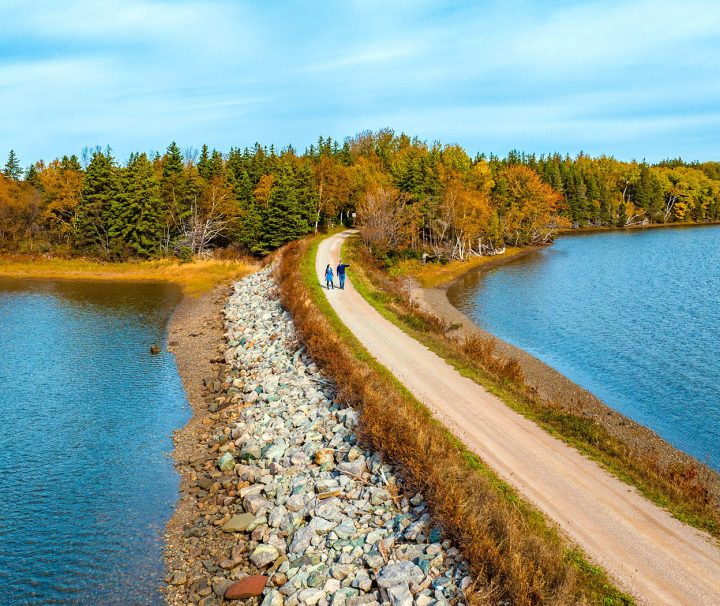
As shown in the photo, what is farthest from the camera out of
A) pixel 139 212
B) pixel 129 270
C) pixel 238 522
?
pixel 139 212

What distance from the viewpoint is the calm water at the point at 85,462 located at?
1494 cm

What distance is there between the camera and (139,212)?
73.4 m

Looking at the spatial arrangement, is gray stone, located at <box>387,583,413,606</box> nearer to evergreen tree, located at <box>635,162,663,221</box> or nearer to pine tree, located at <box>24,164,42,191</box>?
pine tree, located at <box>24,164,42,191</box>

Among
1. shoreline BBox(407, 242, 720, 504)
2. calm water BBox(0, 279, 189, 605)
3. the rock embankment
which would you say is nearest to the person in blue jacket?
shoreline BBox(407, 242, 720, 504)

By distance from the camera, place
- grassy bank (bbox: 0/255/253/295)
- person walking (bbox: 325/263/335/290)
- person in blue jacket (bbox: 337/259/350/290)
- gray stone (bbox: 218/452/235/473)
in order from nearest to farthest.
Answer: gray stone (bbox: 218/452/235/473) → person in blue jacket (bbox: 337/259/350/290) → person walking (bbox: 325/263/335/290) → grassy bank (bbox: 0/255/253/295)

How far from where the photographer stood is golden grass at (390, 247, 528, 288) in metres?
64.8

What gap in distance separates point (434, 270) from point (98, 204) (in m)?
44.6

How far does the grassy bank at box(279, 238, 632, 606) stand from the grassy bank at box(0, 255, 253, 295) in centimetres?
4548

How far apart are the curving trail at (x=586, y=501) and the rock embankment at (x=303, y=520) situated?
300cm

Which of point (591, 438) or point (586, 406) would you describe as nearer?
point (591, 438)

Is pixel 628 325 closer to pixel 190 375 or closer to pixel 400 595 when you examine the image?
pixel 190 375

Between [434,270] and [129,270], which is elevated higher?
[129,270]

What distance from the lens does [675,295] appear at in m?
52.8

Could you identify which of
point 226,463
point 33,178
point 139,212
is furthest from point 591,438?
point 33,178
